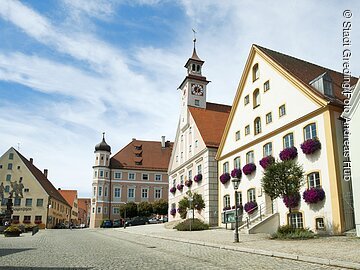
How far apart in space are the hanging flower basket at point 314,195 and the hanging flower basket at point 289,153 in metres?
2.68

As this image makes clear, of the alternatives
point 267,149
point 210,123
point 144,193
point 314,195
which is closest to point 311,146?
point 314,195

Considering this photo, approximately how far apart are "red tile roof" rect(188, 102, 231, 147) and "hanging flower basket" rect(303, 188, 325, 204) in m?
15.9

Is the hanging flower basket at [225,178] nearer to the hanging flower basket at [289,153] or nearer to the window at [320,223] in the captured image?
the hanging flower basket at [289,153]

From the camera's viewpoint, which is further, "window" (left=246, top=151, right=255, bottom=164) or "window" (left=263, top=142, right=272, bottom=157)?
"window" (left=246, top=151, right=255, bottom=164)

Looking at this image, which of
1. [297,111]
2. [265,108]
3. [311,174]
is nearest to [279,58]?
[265,108]

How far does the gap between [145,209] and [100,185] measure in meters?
10.7

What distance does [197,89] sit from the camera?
160 feet

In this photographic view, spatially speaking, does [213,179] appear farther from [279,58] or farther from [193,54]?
[193,54]

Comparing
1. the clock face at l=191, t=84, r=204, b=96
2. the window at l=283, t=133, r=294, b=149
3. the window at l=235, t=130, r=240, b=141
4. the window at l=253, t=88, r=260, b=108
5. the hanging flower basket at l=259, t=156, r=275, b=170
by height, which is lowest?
the hanging flower basket at l=259, t=156, r=275, b=170

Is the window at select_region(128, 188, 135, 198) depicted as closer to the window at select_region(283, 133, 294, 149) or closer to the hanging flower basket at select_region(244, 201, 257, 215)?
the hanging flower basket at select_region(244, 201, 257, 215)

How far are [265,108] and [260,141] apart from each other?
246cm

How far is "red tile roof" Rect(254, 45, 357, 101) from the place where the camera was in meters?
24.4

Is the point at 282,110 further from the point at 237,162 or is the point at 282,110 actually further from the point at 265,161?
the point at 237,162

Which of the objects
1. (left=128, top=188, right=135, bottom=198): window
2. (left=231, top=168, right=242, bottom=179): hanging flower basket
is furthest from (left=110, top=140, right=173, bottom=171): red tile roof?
(left=231, top=168, right=242, bottom=179): hanging flower basket
